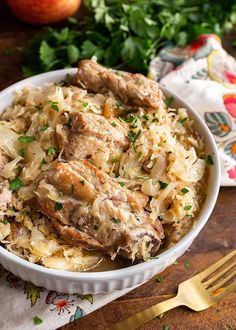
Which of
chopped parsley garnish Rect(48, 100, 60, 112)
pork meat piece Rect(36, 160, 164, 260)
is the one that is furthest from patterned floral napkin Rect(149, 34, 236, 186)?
chopped parsley garnish Rect(48, 100, 60, 112)

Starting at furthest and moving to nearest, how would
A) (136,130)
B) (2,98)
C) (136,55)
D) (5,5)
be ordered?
(5,5) → (136,55) → (2,98) → (136,130)

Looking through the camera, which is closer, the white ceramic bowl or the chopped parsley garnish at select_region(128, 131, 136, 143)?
the white ceramic bowl

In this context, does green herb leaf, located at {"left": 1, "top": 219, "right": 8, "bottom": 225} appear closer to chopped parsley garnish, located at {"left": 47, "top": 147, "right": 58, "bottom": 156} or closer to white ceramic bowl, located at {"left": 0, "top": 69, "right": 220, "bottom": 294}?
white ceramic bowl, located at {"left": 0, "top": 69, "right": 220, "bottom": 294}

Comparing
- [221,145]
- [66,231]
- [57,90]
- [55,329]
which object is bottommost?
[55,329]

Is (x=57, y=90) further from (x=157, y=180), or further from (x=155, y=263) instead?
(x=155, y=263)

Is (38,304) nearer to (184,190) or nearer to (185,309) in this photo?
(185,309)

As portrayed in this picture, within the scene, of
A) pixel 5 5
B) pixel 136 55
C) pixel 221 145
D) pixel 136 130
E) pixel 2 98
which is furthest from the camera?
pixel 5 5

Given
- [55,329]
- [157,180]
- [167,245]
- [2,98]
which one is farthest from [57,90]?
[55,329]
